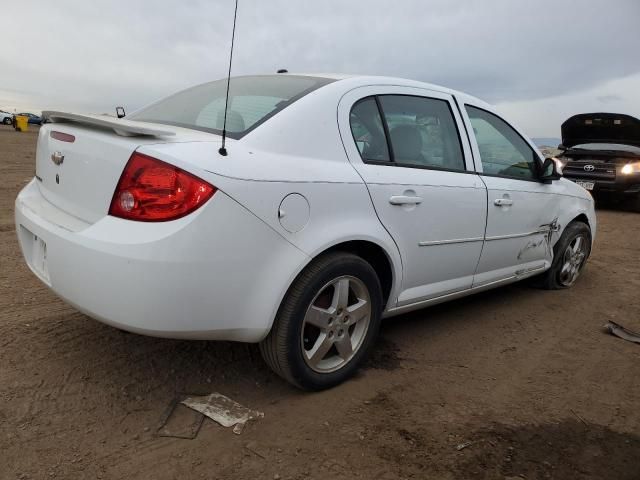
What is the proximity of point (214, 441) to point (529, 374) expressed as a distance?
184cm

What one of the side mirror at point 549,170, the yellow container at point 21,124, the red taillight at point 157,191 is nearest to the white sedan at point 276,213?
the red taillight at point 157,191

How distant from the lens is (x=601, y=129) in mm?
10531

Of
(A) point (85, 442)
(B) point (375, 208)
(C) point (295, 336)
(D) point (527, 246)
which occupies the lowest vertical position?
(A) point (85, 442)

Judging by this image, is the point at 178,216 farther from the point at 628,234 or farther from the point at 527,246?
the point at 628,234

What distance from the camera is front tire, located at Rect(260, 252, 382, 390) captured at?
7.80 feet

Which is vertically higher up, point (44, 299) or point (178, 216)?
point (178, 216)

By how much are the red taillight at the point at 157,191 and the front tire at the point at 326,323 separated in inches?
24.6

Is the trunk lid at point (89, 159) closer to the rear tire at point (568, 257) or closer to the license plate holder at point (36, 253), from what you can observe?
the license plate holder at point (36, 253)

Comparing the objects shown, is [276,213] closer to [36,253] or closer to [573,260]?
[36,253]

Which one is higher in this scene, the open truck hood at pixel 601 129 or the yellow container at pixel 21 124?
the open truck hood at pixel 601 129

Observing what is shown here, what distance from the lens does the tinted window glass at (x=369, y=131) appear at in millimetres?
2709

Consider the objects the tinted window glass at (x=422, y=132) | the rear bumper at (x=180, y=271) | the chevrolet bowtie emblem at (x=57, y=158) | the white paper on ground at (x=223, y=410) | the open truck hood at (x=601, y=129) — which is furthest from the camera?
the open truck hood at (x=601, y=129)

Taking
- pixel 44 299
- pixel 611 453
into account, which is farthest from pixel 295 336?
pixel 44 299

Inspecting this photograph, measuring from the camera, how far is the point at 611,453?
7.47 feet
